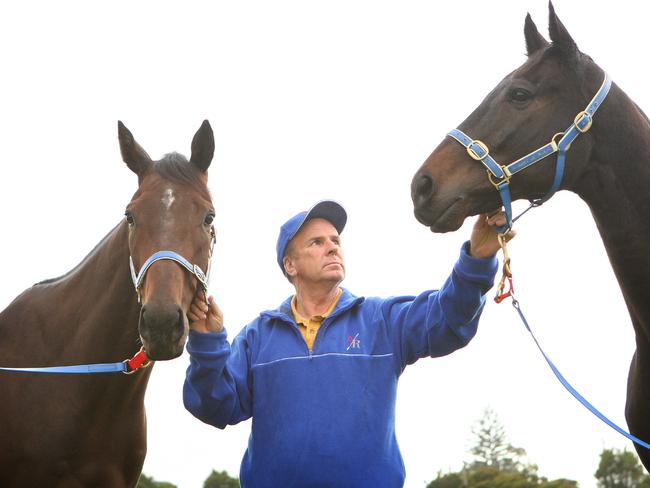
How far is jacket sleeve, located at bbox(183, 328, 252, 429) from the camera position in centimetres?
468

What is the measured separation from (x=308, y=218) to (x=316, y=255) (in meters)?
0.36

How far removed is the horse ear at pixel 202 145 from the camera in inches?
211

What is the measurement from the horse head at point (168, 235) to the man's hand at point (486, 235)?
1.61 meters

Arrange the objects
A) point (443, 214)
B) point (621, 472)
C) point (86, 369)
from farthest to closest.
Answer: point (621, 472) < point (86, 369) < point (443, 214)

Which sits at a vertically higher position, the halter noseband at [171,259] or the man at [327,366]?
the halter noseband at [171,259]

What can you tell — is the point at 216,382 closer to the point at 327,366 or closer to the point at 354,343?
the point at 327,366

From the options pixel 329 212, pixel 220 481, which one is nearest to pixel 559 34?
pixel 329 212

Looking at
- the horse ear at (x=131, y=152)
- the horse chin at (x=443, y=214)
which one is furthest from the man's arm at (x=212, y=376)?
the horse chin at (x=443, y=214)

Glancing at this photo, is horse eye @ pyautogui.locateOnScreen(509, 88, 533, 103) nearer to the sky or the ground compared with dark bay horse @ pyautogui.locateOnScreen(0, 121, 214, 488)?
nearer to the sky

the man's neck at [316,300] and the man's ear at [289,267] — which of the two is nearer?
the man's neck at [316,300]

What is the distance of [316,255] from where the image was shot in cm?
521

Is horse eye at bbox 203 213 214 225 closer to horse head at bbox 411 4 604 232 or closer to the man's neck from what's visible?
the man's neck

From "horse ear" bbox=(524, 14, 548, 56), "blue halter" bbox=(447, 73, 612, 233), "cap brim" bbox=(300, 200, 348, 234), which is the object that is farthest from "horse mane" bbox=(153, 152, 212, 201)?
"horse ear" bbox=(524, 14, 548, 56)

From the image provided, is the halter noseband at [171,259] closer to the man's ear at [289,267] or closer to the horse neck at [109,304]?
the horse neck at [109,304]
